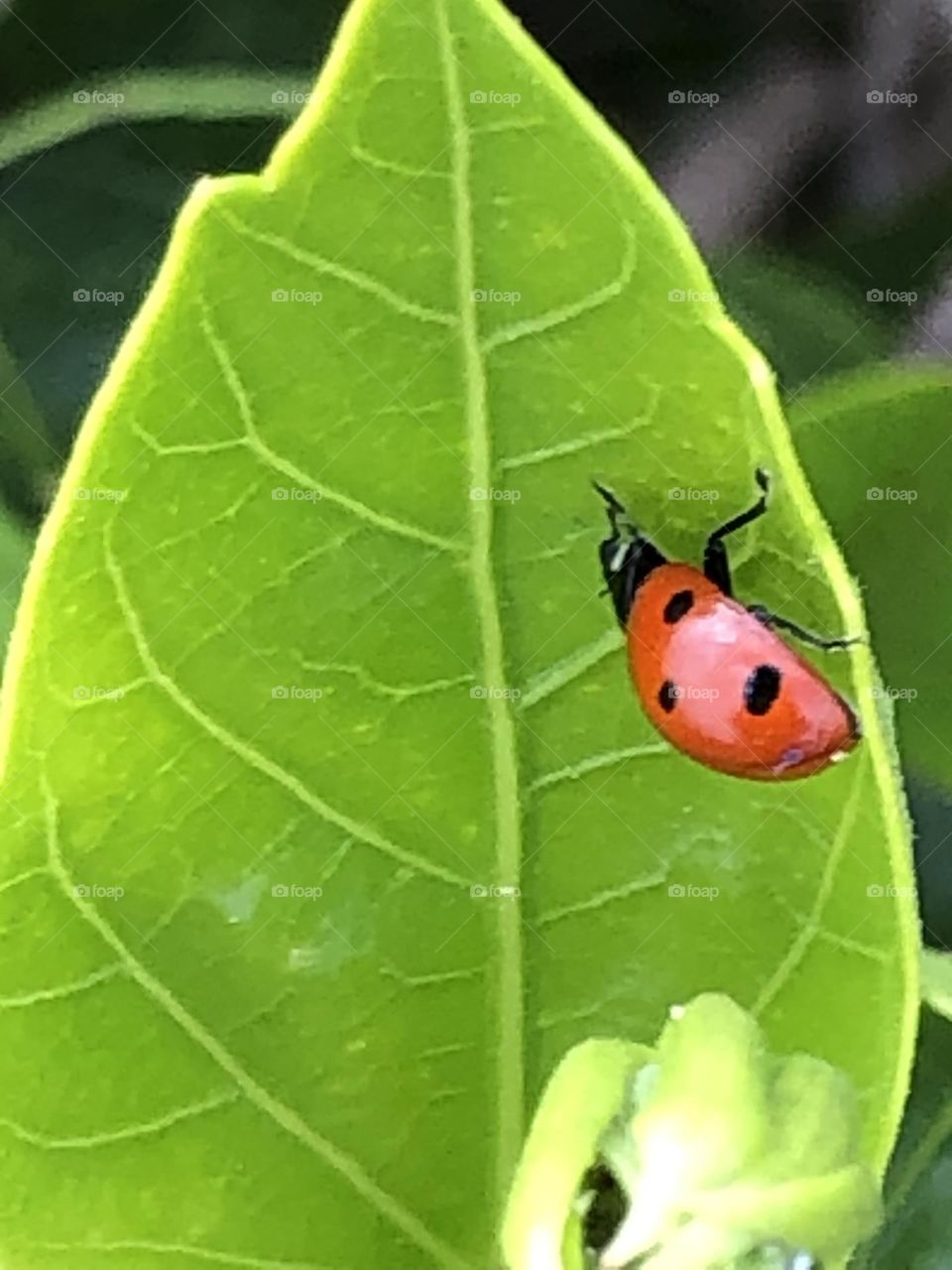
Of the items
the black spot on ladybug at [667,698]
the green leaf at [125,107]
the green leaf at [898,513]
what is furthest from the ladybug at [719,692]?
the green leaf at [125,107]


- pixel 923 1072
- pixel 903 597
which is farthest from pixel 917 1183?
pixel 903 597

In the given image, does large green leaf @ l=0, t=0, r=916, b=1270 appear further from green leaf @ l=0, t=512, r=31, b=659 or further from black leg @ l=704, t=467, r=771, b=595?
green leaf @ l=0, t=512, r=31, b=659

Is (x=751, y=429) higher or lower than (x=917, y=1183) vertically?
higher

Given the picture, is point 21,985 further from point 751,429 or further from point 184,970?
point 751,429

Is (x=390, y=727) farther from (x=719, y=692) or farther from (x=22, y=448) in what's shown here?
(x=22, y=448)

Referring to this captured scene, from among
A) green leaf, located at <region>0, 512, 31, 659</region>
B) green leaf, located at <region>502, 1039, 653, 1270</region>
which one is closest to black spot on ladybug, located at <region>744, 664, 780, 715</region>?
green leaf, located at <region>502, 1039, 653, 1270</region>

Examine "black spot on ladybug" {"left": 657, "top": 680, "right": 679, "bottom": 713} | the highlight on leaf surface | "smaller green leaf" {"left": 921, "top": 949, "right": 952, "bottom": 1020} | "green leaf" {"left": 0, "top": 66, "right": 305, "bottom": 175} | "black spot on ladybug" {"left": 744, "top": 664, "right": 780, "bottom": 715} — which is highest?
"green leaf" {"left": 0, "top": 66, "right": 305, "bottom": 175}
